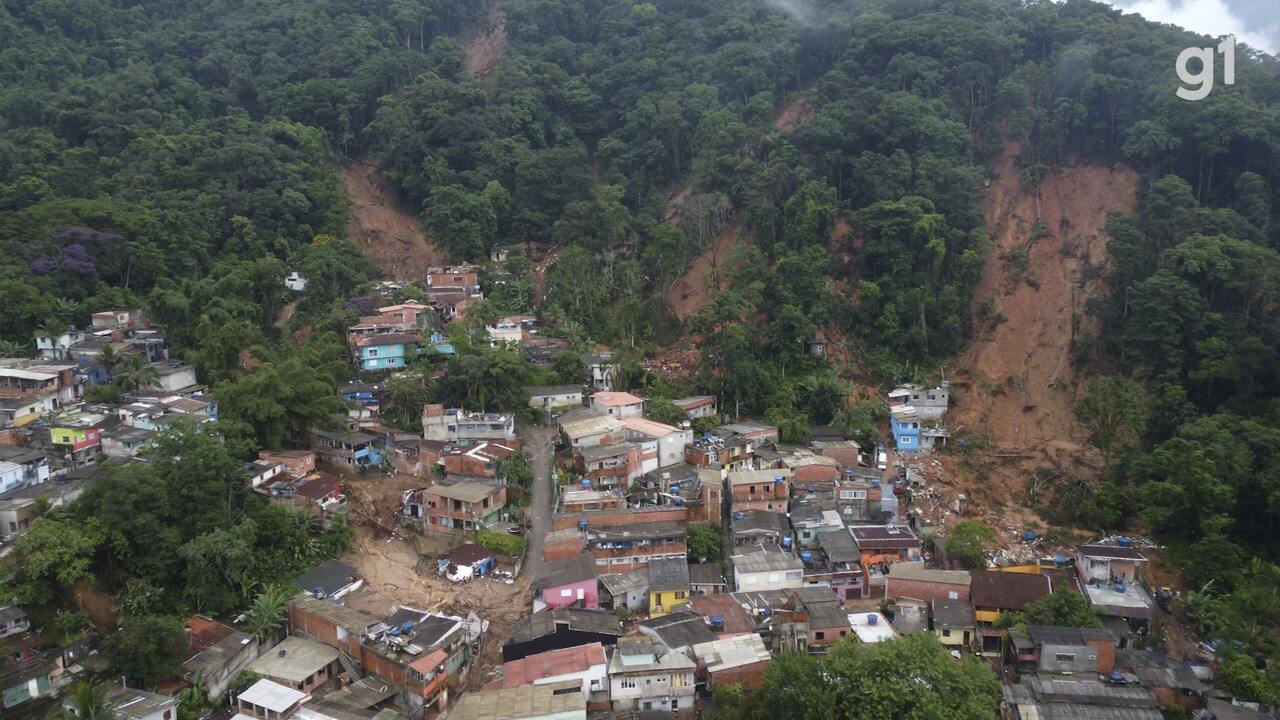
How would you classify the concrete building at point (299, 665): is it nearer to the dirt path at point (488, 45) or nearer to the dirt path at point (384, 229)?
the dirt path at point (384, 229)

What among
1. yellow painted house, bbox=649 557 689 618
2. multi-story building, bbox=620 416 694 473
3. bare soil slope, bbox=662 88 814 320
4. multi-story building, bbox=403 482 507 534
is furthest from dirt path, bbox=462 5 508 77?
yellow painted house, bbox=649 557 689 618

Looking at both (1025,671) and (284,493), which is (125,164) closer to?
(284,493)

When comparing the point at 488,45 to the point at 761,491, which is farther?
the point at 488,45

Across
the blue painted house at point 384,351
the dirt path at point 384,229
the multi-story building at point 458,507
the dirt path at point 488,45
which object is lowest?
the multi-story building at point 458,507

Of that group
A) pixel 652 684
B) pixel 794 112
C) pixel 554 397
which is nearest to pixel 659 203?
pixel 794 112

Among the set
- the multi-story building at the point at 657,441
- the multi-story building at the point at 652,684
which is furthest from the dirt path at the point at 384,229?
the multi-story building at the point at 652,684

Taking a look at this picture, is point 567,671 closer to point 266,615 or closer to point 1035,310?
point 266,615
